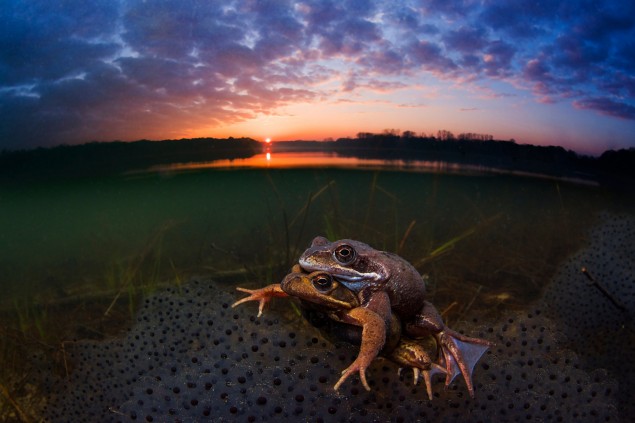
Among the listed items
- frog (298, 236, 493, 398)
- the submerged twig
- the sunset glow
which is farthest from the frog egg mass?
the sunset glow

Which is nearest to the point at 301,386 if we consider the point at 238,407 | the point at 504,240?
the point at 238,407

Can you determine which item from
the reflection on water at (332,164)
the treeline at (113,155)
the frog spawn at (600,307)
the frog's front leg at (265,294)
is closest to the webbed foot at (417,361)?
the frog's front leg at (265,294)

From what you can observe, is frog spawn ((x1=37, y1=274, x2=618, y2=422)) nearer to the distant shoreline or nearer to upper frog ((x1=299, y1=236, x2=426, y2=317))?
upper frog ((x1=299, y1=236, x2=426, y2=317))

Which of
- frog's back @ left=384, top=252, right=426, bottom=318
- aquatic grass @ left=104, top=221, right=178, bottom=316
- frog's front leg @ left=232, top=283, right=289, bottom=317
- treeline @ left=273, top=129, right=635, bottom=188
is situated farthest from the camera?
treeline @ left=273, top=129, right=635, bottom=188

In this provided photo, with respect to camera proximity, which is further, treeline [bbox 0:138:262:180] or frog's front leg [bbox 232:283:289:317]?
treeline [bbox 0:138:262:180]

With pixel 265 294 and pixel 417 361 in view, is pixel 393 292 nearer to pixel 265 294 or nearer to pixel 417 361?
pixel 417 361

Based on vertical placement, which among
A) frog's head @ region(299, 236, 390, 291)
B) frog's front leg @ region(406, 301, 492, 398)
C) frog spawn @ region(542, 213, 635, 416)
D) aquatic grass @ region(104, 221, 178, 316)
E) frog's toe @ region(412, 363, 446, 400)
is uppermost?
frog's head @ region(299, 236, 390, 291)
